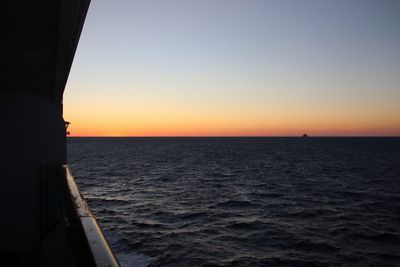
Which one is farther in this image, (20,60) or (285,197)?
(285,197)

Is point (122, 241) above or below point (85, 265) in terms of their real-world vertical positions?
below

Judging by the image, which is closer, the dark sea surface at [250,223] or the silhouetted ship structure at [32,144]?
the silhouetted ship structure at [32,144]

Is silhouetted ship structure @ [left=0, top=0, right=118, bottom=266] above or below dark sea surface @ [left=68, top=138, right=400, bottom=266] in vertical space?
above

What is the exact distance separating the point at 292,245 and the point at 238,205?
38.7ft

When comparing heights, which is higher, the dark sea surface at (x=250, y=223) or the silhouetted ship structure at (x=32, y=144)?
the silhouetted ship structure at (x=32, y=144)

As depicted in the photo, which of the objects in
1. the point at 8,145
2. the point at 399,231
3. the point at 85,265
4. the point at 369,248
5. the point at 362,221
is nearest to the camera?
the point at 85,265

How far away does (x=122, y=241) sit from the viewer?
2023 centimetres

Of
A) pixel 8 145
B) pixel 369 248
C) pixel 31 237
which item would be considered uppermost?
pixel 8 145

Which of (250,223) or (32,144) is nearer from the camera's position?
(32,144)

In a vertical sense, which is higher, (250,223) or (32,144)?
(32,144)

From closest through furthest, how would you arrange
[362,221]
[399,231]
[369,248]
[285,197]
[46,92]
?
[46,92], [369,248], [399,231], [362,221], [285,197]

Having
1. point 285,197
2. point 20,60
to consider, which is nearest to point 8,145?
point 20,60

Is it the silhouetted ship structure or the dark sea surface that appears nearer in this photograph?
the silhouetted ship structure

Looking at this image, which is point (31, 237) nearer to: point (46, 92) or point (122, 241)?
point (46, 92)
